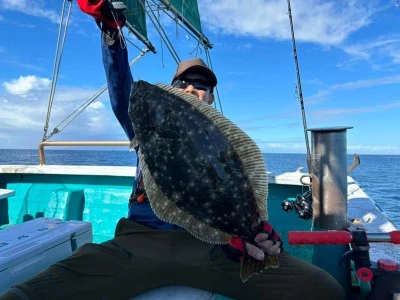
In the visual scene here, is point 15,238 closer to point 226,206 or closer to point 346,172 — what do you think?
point 226,206

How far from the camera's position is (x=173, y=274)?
2.00m

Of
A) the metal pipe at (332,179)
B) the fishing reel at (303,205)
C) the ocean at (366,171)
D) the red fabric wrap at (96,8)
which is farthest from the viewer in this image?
the ocean at (366,171)

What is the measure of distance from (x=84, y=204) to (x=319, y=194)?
13.3 ft

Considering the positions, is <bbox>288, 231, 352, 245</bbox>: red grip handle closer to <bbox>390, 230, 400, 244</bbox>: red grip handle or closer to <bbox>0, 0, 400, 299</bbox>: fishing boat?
<bbox>0, 0, 400, 299</bbox>: fishing boat

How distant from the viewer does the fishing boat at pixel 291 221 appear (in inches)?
74.8

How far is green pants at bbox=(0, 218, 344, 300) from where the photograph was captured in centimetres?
190

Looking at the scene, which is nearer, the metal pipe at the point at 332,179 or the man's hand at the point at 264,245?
the man's hand at the point at 264,245

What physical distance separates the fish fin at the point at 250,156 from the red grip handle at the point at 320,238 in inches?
11.1

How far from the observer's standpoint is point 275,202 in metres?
4.62

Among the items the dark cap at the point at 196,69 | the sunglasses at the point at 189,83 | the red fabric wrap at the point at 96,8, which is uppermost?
the red fabric wrap at the point at 96,8

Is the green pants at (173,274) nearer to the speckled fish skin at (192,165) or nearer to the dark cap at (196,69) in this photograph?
the speckled fish skin at (192,165)

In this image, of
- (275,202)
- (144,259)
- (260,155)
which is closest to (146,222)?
(144,259)

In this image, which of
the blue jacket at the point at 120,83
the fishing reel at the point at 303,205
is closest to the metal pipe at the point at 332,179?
the fishing reel at the point at 303,205

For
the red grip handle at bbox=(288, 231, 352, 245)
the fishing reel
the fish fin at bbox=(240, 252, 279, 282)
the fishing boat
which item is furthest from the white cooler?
the fishing reel
